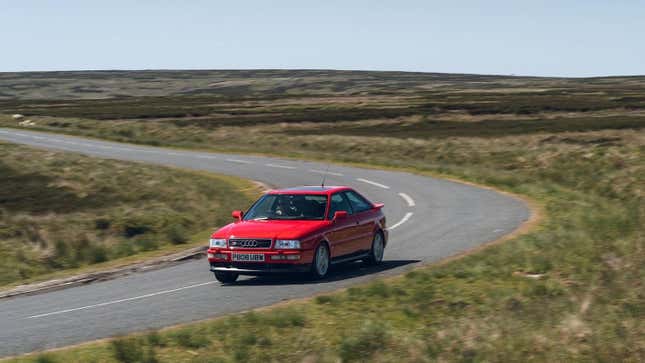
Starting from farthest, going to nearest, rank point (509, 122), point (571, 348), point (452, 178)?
point (509, 122)
point (452, 178)
point (571, 348)

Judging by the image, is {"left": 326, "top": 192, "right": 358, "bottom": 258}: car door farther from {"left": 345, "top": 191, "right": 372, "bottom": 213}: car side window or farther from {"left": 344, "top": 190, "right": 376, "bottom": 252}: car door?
{"left": 345, "top": 191, "right": 372, "bottom": 213}: car side window

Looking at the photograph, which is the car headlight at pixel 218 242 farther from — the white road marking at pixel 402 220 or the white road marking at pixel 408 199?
the white road marking at pixel 408 199

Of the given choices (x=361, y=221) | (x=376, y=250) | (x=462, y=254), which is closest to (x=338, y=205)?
(x=361, y=221)

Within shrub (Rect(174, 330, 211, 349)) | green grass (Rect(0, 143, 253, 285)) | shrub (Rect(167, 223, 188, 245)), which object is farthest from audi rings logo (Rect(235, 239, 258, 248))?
shrub (Rect(167, 223, 188, 245))

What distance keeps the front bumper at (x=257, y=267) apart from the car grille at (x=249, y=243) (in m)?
0.28

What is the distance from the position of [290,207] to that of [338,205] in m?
0.86

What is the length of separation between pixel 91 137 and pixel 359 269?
50154 millimetres

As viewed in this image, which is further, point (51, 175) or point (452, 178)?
point (51, 175)

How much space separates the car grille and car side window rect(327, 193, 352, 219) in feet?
4.91

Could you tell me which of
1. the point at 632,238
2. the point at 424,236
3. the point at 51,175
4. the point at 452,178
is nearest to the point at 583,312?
the point at 632,238

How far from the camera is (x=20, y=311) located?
1450 centimetres

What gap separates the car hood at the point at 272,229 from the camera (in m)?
16.0

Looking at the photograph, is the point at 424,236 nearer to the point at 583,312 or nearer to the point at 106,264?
the point at 106,264

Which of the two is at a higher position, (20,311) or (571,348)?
(571,348)
